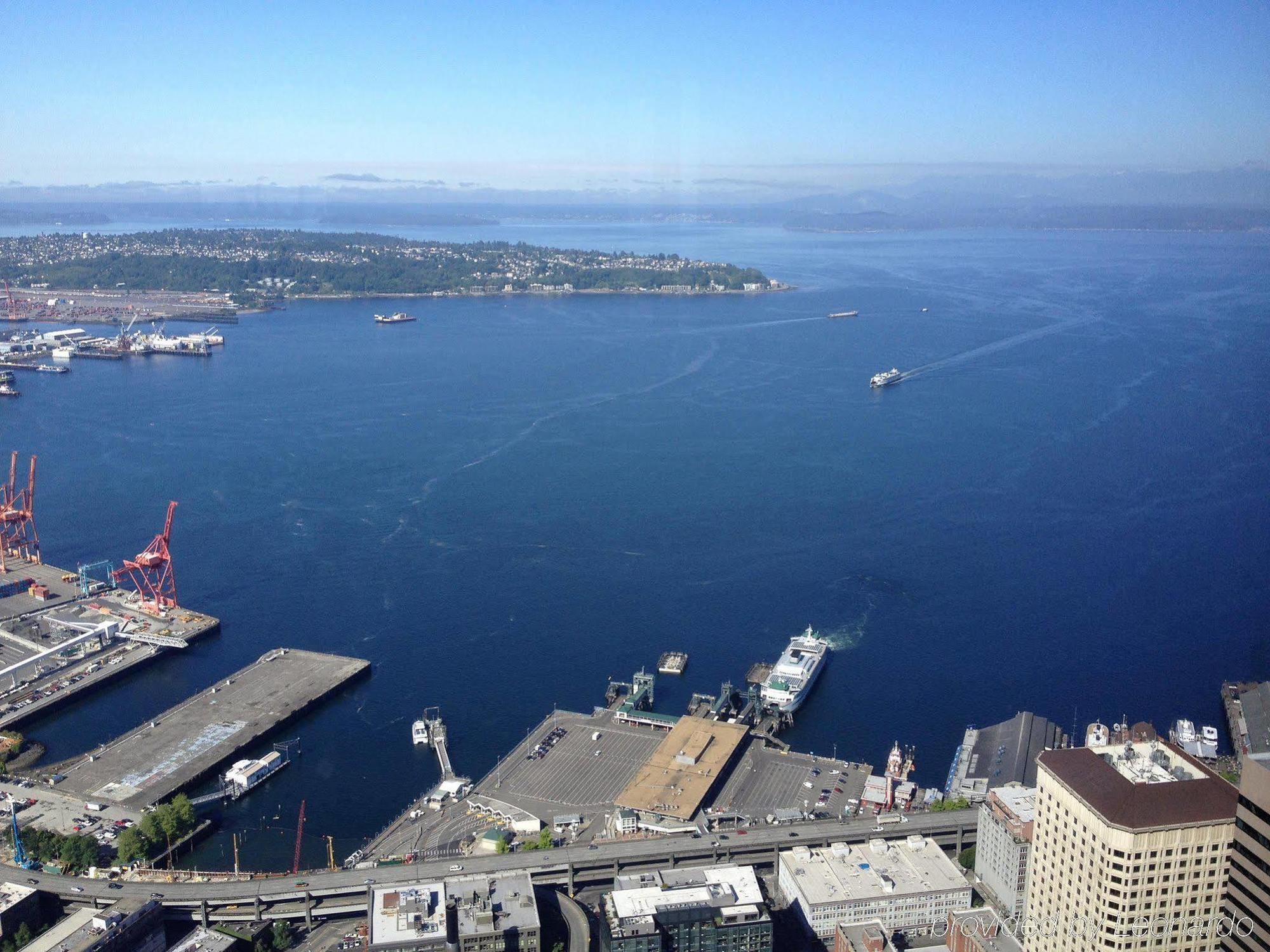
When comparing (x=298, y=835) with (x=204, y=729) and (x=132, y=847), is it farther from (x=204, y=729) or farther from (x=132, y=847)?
(x=204, y=729)

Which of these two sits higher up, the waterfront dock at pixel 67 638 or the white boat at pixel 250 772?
the waterfront dock at pixel 67 638

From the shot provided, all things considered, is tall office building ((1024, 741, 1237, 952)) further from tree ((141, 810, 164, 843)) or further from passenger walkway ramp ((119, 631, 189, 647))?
passenger walkway ramp ((119, 631, 189, 647))

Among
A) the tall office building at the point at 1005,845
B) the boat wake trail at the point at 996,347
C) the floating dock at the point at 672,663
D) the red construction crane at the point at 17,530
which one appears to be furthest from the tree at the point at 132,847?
the boat wake trail at the point at 996,347

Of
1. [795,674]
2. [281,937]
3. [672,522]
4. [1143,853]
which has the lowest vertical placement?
[281,937]

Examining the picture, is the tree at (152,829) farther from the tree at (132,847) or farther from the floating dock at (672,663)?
the floating dock at (672,663)

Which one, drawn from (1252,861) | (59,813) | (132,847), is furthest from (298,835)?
(1252,861)

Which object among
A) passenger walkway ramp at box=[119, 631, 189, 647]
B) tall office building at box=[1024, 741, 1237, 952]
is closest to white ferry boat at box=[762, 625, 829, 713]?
tall office building at box=[1024, 741, 1237, 952]

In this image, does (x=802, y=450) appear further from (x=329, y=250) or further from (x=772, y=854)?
(x=329, y=250)

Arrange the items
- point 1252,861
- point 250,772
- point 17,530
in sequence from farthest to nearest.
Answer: point 17,530
point 250,772
point 1252,861
